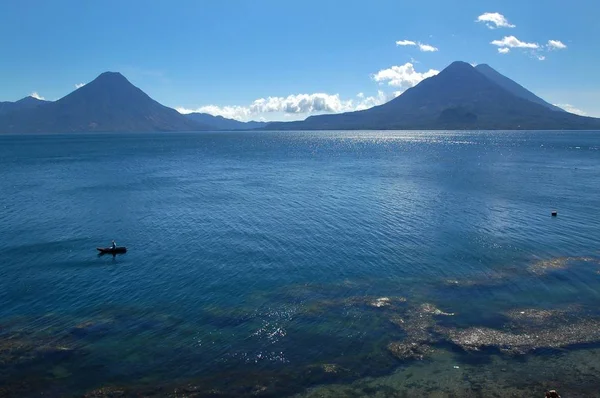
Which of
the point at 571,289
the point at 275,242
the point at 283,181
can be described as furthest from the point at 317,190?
the point at 571,289

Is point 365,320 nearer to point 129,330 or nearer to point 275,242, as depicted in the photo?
point 129,330

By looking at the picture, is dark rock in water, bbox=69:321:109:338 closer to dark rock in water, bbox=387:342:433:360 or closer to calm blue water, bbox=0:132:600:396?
calm blue water, bbox=0:132:600:396

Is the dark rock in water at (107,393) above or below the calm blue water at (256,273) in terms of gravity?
below

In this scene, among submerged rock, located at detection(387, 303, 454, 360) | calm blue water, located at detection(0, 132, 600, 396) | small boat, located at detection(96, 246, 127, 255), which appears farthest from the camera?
small boat, located at detection(96, 246, 127, 255)

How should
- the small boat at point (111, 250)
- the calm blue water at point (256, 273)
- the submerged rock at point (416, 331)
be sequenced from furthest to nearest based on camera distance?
the small boat at point (111, 250) → the submerged rock at point (416, 331) → the calm blue water at point (256, 273)

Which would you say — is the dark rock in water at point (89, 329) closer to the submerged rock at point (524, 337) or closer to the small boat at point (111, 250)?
the small boat at point (111, 250)

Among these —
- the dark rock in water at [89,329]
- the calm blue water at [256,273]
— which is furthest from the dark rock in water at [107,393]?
the dark rock in water at [89,329]

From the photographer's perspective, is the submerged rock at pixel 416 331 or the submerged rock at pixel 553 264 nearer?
the submerged rock at pixel 416 331

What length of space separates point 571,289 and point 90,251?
69.4 m

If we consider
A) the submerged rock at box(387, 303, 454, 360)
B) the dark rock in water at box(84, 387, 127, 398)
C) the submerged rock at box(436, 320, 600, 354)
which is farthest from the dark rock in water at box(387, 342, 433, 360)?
the dark rock in water at box(84, 387, 127, 398)

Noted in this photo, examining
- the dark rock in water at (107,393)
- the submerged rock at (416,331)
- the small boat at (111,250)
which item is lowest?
the dark rock in water at (107,393)

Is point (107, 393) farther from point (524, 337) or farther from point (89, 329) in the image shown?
point (524, 337)

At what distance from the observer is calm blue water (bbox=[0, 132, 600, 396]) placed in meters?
36.7

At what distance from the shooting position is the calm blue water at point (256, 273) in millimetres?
36688
